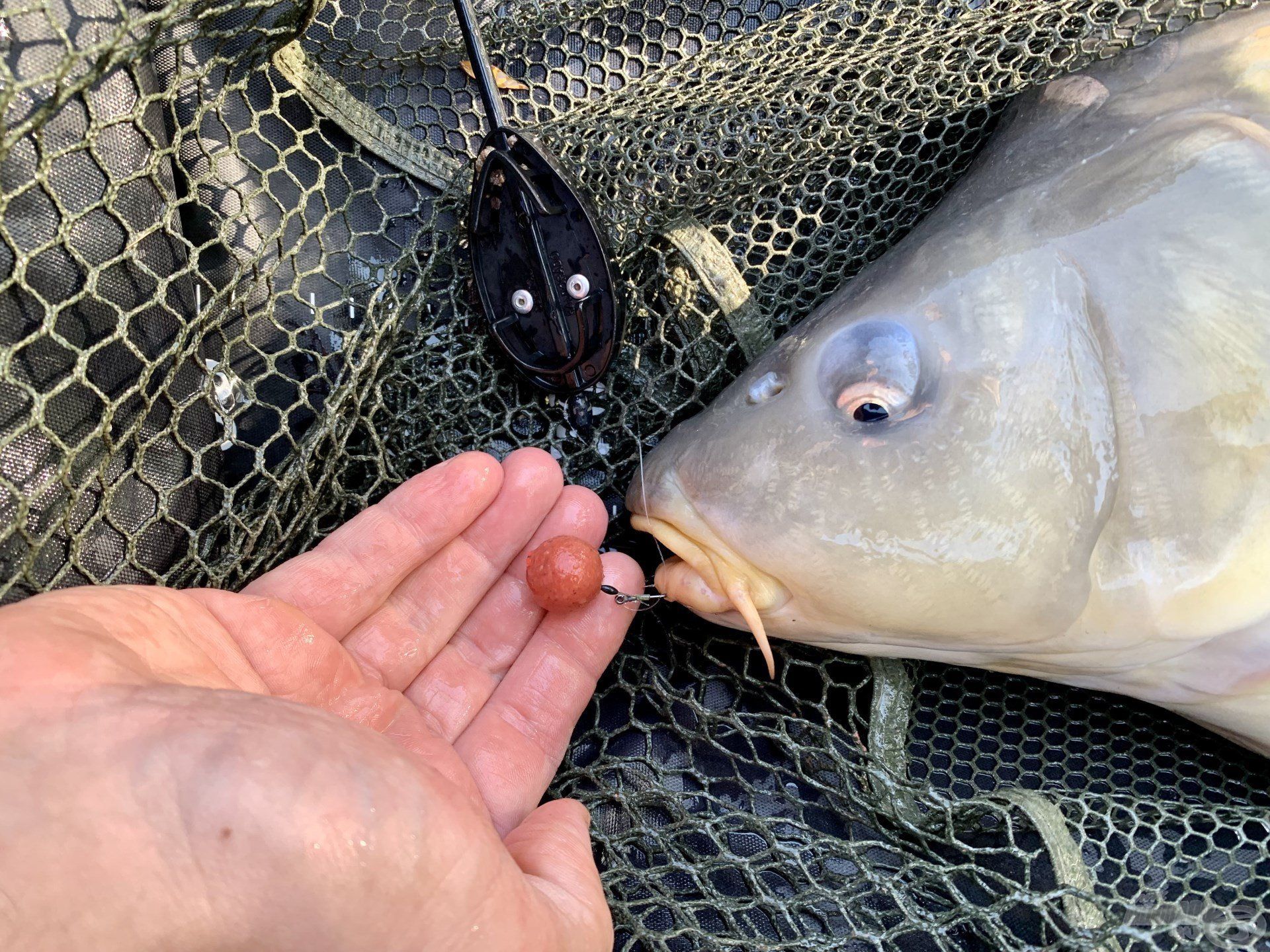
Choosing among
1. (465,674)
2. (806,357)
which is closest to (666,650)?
(465,674)

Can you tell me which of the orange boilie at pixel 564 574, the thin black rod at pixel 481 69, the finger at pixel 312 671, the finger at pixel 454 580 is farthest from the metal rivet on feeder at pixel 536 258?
the finger at pixel 312 671

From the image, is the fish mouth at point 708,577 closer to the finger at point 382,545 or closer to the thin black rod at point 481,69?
the finger at point 382,545

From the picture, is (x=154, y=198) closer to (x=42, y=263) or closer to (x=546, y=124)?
(x=42, y=263)

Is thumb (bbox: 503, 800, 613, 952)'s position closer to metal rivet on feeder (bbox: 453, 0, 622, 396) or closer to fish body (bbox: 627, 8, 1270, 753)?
fish body (bbox: 627, 8, 1270, 753)

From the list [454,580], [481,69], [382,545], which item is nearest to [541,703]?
[454,580]

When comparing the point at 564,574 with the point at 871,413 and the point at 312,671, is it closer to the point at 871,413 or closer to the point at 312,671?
the point at 312,671
